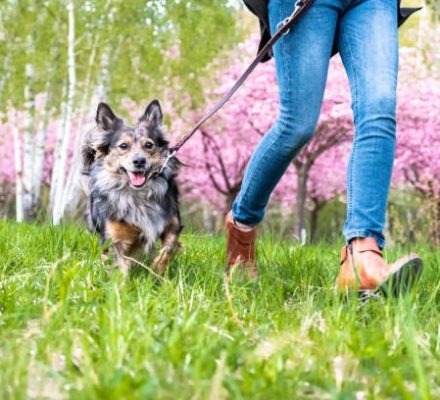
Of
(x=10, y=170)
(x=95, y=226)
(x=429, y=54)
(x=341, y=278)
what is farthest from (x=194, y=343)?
(x=10, y=170)

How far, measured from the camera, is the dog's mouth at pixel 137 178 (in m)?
3.95

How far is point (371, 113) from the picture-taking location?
2771mm

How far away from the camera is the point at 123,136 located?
415 cm

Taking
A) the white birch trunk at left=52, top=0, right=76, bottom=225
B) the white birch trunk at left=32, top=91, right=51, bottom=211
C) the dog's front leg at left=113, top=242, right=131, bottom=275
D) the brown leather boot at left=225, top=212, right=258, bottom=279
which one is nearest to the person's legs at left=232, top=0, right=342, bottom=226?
the brown leather boot at left=225, top=212, right=258, bottom=279

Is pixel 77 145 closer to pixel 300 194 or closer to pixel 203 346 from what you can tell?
pixel 300 194

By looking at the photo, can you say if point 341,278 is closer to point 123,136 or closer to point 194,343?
point 194,343

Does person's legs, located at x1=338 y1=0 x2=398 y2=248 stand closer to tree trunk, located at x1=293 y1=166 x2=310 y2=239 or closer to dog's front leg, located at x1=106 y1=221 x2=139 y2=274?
dog's front leg, located at x1=106 y1=221 x2=139 y2=274

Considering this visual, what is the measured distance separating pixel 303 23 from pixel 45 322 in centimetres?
171

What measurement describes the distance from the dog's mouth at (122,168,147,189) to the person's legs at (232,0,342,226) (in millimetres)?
1097

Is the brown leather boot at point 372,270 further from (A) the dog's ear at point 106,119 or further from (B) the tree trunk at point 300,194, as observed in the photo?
(B) the tree trunk at point 300,194

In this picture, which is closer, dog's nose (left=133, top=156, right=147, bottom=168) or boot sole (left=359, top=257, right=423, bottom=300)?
boot sole (left=359, top=257, right=423, bottom=300)

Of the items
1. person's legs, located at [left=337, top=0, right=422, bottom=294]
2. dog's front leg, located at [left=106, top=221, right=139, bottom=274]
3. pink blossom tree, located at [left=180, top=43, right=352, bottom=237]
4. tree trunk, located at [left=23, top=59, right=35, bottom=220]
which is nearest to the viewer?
person's legs, located at [left=337, top=0, right=422, bottom=294]

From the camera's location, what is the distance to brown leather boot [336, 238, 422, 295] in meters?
2.38

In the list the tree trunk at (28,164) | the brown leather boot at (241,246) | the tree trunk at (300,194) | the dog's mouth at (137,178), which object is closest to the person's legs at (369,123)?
the brown leather boot at (241,246)
